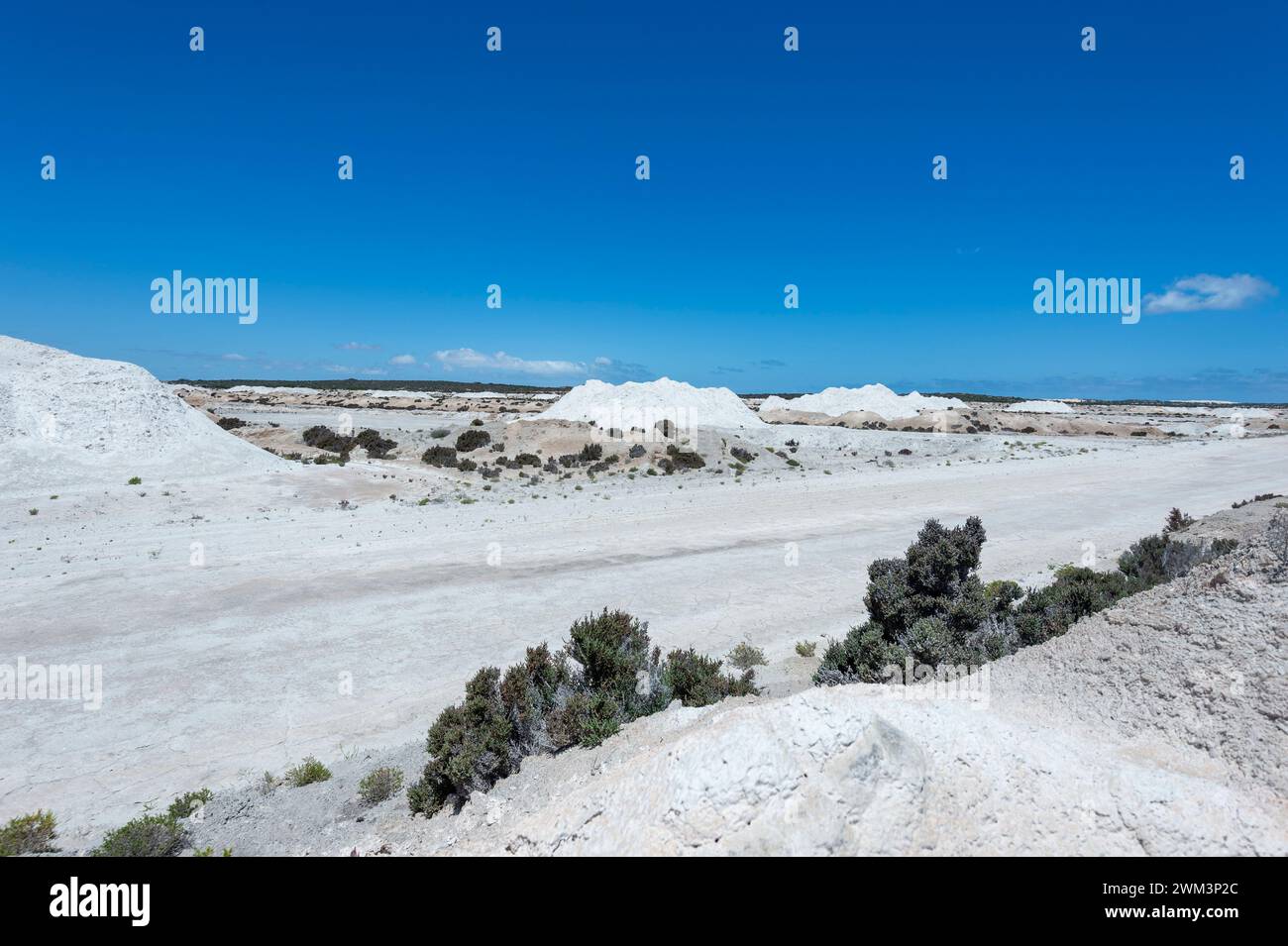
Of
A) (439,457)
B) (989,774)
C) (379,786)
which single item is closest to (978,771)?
(989,774)

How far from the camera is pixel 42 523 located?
16969 mm

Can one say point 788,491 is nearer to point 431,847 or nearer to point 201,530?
point 201,530

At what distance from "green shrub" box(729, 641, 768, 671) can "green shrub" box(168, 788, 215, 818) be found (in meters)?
5.77

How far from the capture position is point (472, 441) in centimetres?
3606

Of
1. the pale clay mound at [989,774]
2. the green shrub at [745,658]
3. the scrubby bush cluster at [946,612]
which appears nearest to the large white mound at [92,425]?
the green shrub at [745,658]

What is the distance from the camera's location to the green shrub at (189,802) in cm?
545

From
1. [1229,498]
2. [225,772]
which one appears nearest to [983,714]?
[225,772]

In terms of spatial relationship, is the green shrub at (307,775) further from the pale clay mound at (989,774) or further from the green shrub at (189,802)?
the pale clay mound at (989,774)

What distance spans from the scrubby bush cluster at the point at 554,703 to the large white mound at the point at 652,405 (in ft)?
125

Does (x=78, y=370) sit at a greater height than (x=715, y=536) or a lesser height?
greater

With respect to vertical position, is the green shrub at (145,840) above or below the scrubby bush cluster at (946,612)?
below
